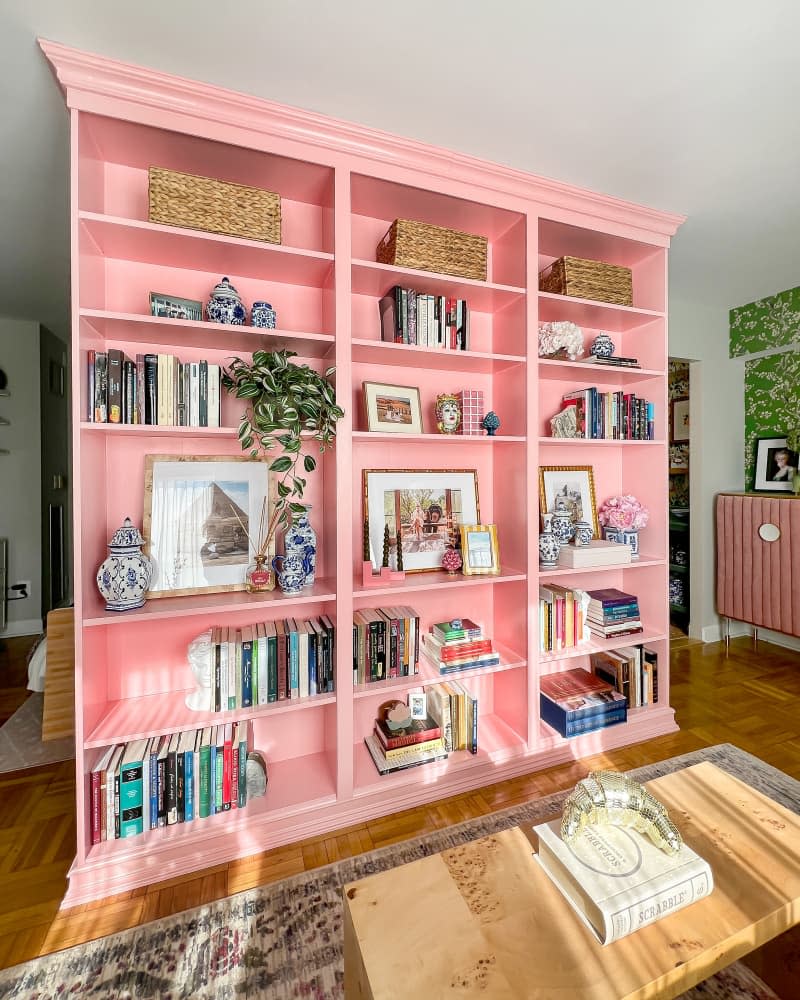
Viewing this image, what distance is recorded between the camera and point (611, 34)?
1361 mm

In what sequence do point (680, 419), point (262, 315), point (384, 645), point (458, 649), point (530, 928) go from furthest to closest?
1. point (680, 419)
2. point (458, 649)
3. point (384, 645)
4. point (262, 315)
5. point (530, 928)

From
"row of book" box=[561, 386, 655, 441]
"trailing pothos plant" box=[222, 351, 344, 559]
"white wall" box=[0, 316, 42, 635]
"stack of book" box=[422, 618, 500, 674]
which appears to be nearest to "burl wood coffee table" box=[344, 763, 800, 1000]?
"stack of book" box=[422, 618, 500, 674]

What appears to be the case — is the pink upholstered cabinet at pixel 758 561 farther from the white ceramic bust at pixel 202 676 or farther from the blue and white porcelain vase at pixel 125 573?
the blue and white porcelain vase at pixel 125 573

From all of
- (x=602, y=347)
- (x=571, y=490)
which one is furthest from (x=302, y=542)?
(x=602, y=347)

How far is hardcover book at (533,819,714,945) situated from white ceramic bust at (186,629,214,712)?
1152 mm

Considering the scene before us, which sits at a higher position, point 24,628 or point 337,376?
point 337,376

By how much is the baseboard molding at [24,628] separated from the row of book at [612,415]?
446cm

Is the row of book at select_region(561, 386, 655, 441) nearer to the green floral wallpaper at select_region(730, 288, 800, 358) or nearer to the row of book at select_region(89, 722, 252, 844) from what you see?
the green floral wallpaper at select_region(730, 288, 800, 358)

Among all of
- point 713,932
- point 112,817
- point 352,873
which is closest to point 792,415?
point 713,932

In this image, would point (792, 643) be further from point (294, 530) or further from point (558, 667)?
point (294, 530)

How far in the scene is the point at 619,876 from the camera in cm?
101

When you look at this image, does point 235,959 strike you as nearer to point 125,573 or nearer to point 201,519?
point 125,573

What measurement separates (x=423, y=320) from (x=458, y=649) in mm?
1419

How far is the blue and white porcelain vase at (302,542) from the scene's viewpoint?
1755mm
